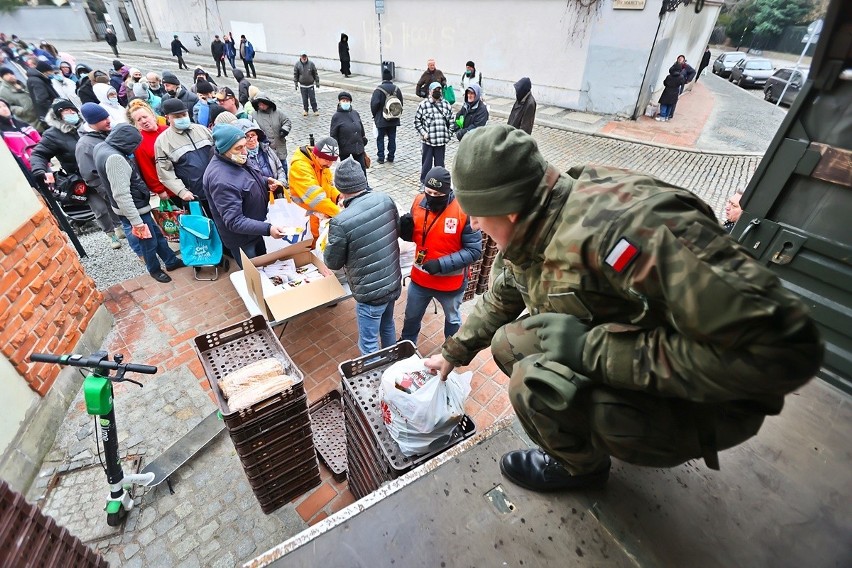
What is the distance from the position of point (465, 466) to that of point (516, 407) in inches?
25.7

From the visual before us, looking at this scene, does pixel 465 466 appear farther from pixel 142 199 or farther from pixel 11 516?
pixel 142 199

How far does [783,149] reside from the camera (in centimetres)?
264

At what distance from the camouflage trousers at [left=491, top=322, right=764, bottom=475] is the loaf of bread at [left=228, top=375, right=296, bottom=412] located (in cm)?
157

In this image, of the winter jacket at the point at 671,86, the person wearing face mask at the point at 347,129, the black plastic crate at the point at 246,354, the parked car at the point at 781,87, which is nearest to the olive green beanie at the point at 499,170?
the black plastic crate at the point at 246,354

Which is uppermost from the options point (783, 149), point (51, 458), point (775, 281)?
point (775, 281)

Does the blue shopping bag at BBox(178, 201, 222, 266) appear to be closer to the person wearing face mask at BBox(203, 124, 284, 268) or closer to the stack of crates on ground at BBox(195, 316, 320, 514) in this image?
the person wearing face mask at BBox(203, 124, 284, 268)

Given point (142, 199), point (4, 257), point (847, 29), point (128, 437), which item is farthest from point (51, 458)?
point (847, 29)

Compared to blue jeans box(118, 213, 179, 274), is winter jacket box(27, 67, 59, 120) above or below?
above

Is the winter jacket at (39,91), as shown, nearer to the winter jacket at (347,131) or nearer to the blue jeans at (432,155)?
the winter jacket at (347,131)

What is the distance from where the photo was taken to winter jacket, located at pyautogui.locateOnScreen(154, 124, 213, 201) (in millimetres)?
4746

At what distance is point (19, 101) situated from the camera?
8.42 meters

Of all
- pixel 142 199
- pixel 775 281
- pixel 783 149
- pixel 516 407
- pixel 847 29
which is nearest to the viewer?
pixel 775 281

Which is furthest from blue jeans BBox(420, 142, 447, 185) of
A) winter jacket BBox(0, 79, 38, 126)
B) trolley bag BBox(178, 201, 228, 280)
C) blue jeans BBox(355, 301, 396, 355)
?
winter jacket BBox(0, 79, 38, 126)

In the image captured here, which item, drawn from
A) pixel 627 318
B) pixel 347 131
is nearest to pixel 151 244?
pixel 347 131
